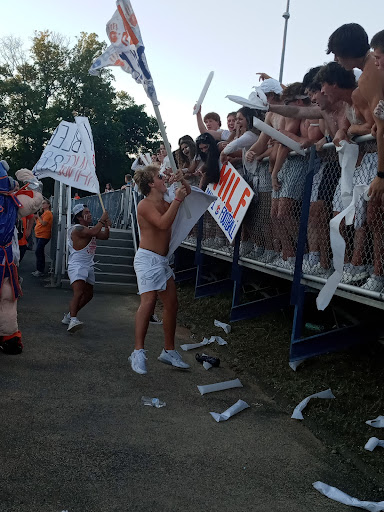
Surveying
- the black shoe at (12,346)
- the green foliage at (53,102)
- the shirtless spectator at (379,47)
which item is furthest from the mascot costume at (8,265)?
the green foliage at (53,102)

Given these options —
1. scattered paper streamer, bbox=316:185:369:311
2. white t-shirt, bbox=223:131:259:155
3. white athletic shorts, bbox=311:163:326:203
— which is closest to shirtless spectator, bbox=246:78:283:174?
white t-shirt, bbox=223:131:259:155

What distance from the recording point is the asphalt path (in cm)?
318

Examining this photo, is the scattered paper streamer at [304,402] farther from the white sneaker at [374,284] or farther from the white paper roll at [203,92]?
the white paper roll at [203,92]

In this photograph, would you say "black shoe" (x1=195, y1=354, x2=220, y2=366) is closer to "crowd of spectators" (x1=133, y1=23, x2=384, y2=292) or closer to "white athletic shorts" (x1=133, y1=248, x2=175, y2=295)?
"white athletic shorts" (x1=133, y1=248, x2=175, y2=295)

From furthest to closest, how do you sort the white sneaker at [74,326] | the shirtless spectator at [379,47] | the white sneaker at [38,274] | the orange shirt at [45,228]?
the orange shirt at [45,228] → the white sneaker at [38,274] → the white sneaker at [74,326] → the shirtless spectator at [379,47]

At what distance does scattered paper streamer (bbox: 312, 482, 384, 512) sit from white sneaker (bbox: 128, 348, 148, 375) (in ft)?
7.84

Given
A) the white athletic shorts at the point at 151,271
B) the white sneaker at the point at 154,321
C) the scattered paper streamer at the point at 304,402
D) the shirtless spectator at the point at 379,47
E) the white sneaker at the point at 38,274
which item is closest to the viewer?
the shirtless spectator at the point at 379,47

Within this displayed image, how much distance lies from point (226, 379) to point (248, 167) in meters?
2.43

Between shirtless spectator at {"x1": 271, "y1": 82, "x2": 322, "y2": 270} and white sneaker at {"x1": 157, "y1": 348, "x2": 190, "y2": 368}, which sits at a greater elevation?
shirtless spectator at {"x1": 271, "y1": 82, "x2": 322, "y2": 270}

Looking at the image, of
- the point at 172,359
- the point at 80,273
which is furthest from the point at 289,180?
the point at 80,273

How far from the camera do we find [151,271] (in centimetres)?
570

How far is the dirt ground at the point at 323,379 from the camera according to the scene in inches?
165

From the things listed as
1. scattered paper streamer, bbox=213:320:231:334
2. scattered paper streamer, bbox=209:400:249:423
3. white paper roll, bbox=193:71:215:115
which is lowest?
scattered paper streamer, bbox=209:400:249:423

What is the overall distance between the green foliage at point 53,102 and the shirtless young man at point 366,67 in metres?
40.3
